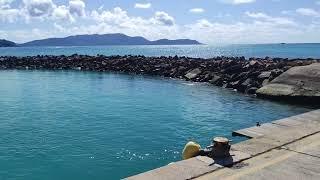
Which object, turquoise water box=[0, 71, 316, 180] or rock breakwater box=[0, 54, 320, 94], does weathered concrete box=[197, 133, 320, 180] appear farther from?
rock breakwater box=[0, 54, 320, 94]

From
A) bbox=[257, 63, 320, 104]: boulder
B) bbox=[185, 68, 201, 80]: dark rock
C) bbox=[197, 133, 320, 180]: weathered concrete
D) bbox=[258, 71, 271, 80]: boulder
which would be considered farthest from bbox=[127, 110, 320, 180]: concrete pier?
bbox=[185, 68, 201, 80]: dark rock

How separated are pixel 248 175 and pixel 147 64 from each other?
47751 mm

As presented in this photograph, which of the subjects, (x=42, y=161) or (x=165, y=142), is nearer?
(x=42, y=161)

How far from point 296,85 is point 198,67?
20.5 m

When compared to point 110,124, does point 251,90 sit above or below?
above

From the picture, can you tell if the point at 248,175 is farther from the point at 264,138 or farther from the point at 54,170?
the point at 54,170

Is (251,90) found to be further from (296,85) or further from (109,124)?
(109,124)

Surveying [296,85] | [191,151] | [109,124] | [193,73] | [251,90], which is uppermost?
[296,85]

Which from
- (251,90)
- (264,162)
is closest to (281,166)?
(264,162)

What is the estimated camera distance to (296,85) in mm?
29734

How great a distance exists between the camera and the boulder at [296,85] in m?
28.5

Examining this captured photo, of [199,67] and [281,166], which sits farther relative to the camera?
[199,67]

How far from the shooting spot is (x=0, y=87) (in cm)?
4041

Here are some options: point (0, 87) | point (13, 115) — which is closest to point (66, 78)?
point (0, 87)
